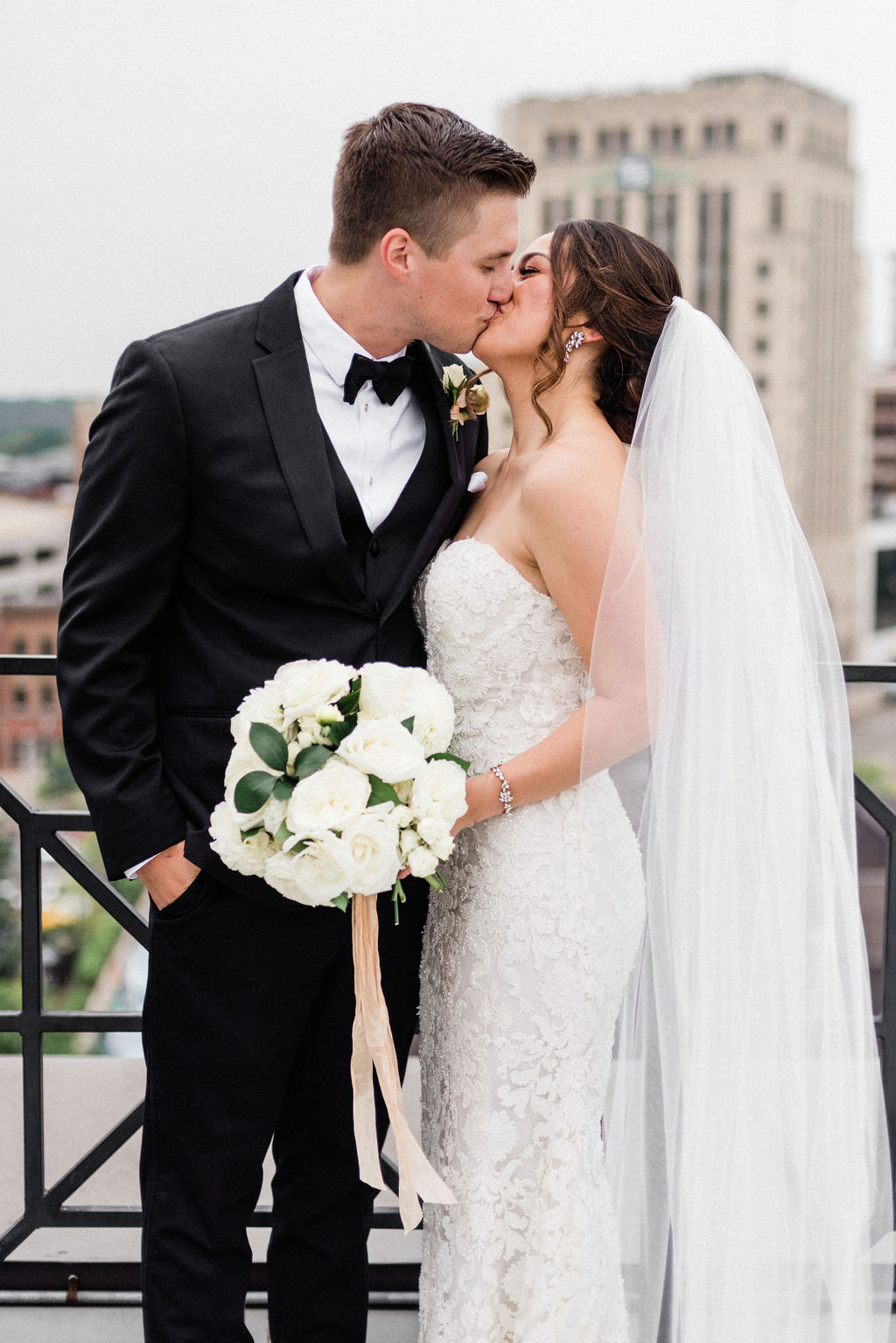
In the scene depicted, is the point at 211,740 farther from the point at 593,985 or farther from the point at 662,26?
the point at 662,26

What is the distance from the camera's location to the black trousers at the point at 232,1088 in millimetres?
2035

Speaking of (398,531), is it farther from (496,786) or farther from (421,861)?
(421,861)

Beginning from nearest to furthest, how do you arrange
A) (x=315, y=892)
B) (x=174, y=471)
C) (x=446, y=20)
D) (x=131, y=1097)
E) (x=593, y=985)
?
(x=315, y=892), (x=174, y=471), (x=593, y=985), (x=131, y=1097), (x=446, y=20)

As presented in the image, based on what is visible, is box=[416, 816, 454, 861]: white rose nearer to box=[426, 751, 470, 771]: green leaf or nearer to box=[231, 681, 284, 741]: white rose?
box=[426, 751, 470, 771]: green leaf

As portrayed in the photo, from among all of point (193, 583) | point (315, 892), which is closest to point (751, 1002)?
point (315, 892)

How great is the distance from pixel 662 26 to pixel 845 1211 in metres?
101

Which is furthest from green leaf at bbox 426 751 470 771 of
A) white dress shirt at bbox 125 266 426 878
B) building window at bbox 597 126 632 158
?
building window at bbox 597 126 632 158

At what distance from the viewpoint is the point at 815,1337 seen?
1.99 meters

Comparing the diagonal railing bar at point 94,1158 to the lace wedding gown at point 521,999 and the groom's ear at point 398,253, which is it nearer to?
the lace wedding gown at point 521,999

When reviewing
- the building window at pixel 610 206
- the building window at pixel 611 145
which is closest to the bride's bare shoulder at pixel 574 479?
the building window at pixel 610 206

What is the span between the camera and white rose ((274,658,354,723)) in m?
1.82

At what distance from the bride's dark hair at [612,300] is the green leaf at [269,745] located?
0.76 meters

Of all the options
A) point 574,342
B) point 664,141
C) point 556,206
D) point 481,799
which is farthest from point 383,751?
point 664,141

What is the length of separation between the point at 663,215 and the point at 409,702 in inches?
3511
